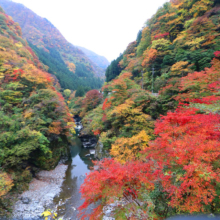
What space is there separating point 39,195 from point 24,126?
694cm

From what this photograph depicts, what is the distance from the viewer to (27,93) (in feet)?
55.7

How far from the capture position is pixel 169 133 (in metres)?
7.09

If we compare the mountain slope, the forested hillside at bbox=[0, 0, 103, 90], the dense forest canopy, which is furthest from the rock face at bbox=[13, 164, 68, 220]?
the forested hillside at bbox=[0, 0, 103, 90]

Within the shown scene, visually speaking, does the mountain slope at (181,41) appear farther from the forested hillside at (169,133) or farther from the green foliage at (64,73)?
the green foliage at (64,73)

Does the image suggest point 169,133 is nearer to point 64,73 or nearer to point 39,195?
point 39,195

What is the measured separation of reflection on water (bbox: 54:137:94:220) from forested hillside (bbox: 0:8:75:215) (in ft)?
8.52

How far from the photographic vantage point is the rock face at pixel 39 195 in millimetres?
9709

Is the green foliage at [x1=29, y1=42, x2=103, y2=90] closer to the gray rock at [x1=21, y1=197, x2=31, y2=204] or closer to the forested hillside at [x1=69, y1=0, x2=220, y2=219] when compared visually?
the forested hillside at [x1=69, y1=0, x2=220, y2=219]

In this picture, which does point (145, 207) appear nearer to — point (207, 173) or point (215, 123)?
point (207, 173)

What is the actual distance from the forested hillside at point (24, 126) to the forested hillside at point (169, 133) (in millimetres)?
6358

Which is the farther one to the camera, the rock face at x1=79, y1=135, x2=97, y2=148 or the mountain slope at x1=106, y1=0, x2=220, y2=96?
the rock face at x1=79, y1=135, x2=97, y2=148

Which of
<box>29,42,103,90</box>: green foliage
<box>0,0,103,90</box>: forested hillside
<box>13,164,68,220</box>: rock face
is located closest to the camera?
<box>13,164,68,220</box>: rock face

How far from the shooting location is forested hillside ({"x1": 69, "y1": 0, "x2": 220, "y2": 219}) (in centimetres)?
487

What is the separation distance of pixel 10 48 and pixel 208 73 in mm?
30471
